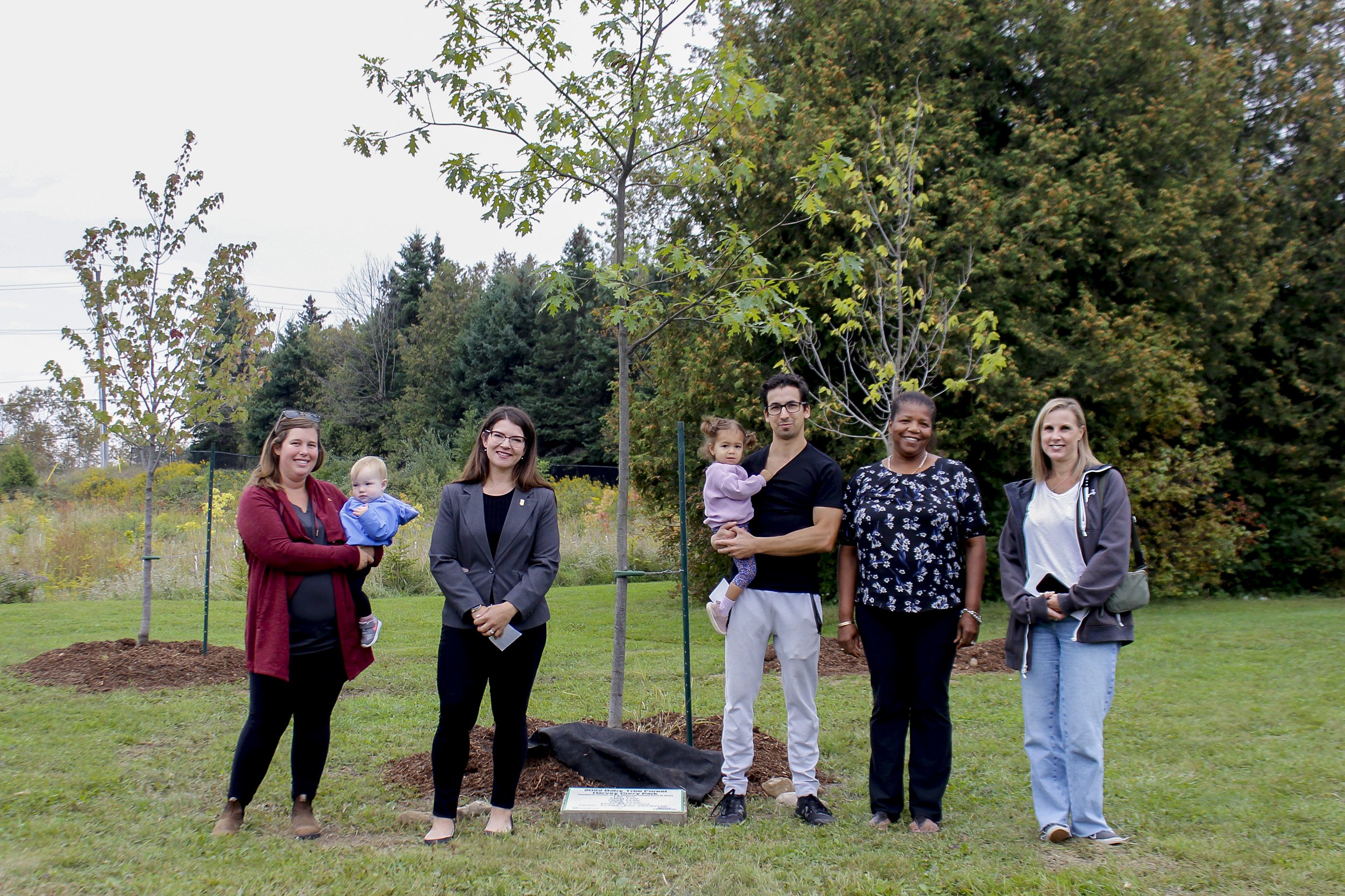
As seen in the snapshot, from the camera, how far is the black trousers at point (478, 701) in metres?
3.92

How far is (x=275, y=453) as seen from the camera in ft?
13.4

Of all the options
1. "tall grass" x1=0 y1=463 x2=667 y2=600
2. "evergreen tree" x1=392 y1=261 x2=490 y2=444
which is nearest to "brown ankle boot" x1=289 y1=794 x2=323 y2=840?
"tall grass" x1=0 y1=463 x2=667 y2=600

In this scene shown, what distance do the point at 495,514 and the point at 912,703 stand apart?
202cm

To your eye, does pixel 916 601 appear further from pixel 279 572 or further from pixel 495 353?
pixel 495 353

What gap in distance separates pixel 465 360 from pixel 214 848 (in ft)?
104

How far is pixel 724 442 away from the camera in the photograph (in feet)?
13.8

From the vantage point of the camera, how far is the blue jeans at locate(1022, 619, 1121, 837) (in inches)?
148

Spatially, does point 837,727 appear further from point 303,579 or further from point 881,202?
point 881,202

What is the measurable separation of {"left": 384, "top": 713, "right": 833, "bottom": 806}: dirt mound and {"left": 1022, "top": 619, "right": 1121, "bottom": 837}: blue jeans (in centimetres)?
118

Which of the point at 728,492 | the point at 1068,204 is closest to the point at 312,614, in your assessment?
the point at 728,492

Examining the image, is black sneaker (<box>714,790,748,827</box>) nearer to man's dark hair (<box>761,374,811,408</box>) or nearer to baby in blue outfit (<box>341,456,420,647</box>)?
baby in blue outfit (<box>341,456,420,647</box>)

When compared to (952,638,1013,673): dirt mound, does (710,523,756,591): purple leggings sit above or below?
above

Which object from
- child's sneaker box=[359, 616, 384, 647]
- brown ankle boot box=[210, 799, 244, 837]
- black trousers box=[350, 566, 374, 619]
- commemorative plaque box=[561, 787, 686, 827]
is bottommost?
commemorative plaque box=[561, 787, 686, 827]

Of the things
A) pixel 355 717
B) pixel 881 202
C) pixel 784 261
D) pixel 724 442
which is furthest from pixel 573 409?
pixel 724 442
